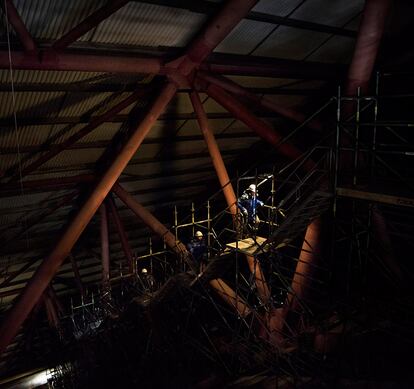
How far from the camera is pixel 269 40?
1041 centimetres

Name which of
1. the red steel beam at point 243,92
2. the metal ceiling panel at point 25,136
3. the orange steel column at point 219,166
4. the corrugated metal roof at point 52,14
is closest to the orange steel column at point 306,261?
the orange steel column at point 219,166

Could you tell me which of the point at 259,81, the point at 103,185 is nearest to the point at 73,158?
the point at 103,185

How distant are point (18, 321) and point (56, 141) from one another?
5429 millimetres

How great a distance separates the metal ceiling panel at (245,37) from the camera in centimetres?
946

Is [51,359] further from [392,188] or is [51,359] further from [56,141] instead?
[392,188]

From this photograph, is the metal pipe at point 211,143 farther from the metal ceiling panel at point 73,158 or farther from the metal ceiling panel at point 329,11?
the metal ceiling panel at point 73,158

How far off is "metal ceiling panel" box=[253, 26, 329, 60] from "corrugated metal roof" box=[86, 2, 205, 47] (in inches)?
98.8

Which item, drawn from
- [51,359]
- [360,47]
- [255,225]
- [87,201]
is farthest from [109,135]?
[51,359]

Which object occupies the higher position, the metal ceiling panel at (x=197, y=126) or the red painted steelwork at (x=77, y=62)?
the red painted steelwork at (x=77, y=62)

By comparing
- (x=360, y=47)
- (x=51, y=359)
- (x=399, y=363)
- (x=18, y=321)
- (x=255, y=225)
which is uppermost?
(x=360, y=47)

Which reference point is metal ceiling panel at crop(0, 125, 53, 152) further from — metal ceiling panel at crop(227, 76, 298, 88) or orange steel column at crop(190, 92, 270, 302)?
metal ceiling panel at crop(227, 76, 298, 88)

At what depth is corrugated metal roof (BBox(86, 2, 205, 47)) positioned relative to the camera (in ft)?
25.7

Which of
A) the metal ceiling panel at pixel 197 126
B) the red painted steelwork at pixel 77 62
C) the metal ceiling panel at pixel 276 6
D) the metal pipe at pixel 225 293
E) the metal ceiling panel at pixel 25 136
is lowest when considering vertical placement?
the metal pipe at pixel 225 293

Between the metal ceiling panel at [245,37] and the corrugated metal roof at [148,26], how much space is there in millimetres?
1159
